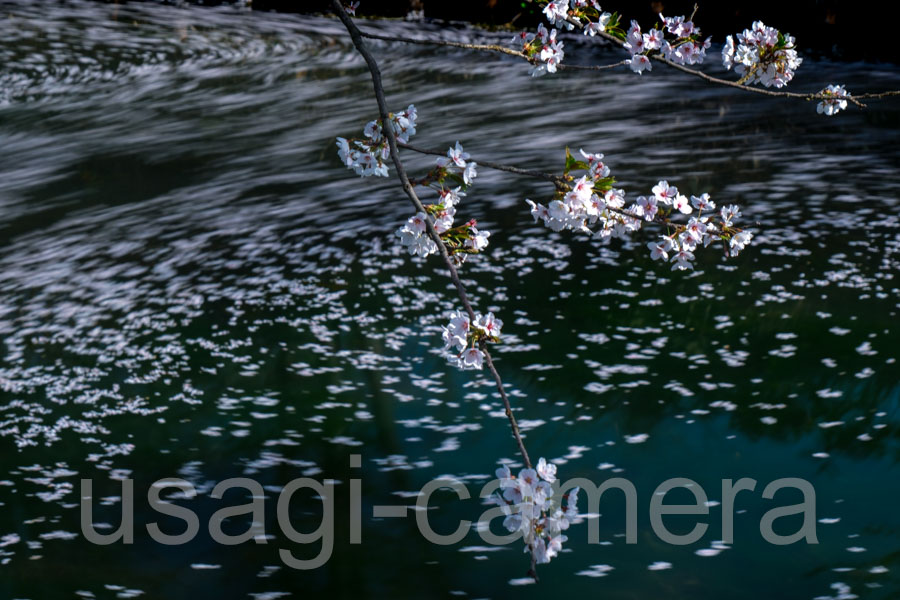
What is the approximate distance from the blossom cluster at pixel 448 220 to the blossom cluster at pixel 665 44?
0.66 m

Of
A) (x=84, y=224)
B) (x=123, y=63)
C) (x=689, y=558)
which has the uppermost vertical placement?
(x=123, y=63)

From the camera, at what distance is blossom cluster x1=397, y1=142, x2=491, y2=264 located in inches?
92.4

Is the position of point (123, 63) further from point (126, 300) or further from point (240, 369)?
point (240, 369)

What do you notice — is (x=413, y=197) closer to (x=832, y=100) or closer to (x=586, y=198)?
(x=586, y=198)

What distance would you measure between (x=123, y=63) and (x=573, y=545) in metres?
11.1

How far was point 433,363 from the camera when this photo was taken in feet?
14.4

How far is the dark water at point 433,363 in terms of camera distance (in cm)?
314

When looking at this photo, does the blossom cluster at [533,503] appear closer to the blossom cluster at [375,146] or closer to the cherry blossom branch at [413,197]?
the cherry blossom branch at [413,197]

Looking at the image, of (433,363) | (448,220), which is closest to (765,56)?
(448,220)

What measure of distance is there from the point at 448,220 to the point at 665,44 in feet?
3.16

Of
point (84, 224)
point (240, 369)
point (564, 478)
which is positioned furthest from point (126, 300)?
point (564, 478)

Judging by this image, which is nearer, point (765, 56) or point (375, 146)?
point (375, 146)

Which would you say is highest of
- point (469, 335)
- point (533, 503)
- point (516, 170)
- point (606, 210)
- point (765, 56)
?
point (765, 56)

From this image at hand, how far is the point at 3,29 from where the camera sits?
13.8m
